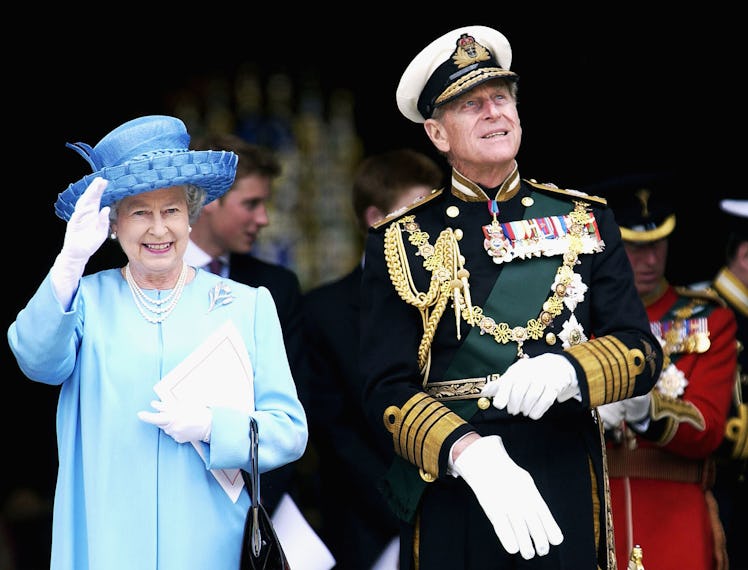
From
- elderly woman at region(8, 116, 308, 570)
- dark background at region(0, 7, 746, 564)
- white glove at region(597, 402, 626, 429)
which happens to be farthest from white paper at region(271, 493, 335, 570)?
dark background at region(0, 7, 746, 564)

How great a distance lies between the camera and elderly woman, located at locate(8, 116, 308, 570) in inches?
134

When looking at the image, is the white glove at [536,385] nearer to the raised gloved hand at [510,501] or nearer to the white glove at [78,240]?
the raised gloved hand at [510,501]

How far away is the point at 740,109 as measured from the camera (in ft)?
22.6

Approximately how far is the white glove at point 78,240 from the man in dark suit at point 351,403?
1770 millimetres

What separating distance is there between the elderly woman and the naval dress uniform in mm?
301

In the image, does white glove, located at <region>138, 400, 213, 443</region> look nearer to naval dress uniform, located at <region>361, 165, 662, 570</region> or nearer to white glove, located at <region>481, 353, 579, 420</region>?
naval dress uniform, located at <region>361, 165, 662, 570</region>

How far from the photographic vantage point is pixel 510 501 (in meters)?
3.32

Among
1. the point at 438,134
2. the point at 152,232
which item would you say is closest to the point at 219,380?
the point at 152,232

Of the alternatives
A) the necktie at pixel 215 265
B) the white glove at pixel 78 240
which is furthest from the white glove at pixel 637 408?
the white glove at pixel 78 240

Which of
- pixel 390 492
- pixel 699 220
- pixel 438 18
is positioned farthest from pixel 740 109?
pixel 390 492

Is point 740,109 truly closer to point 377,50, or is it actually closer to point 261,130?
point 377,50

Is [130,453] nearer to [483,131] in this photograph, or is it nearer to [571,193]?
[483,131]

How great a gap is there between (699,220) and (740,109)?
550 mm

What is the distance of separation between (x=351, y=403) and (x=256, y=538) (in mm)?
1692
